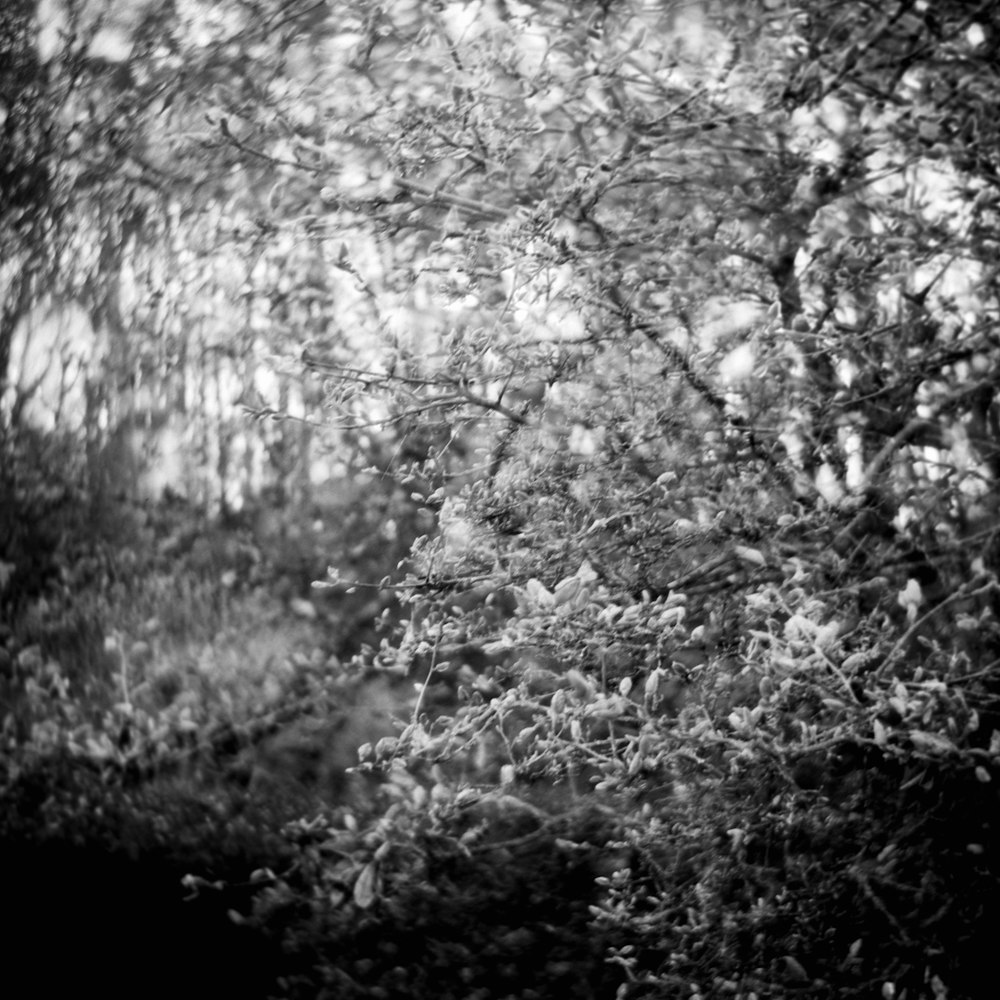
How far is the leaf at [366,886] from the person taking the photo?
2.31 m

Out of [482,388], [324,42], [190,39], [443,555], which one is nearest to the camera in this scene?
[443,555]

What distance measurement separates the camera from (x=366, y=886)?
94.2 inches

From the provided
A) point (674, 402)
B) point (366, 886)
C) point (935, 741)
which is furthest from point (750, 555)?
point (366, 886)

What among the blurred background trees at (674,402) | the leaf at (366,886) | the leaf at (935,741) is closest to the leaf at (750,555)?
the blurred background trees at (674,402)

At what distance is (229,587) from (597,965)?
4.89 feet

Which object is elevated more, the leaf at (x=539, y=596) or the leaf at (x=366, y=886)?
the leaf at (x=539, y=596)

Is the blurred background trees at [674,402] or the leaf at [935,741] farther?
the blurred background trees at [674,402]

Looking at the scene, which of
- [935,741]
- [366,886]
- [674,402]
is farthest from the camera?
[366,886]

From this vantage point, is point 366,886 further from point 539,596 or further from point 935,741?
point 935,741

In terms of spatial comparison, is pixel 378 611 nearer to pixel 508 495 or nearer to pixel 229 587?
pixel 229 587

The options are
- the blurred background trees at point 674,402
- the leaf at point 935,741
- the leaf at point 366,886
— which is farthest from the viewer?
the leaf at point 366,886

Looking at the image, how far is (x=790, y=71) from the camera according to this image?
7.09 ft

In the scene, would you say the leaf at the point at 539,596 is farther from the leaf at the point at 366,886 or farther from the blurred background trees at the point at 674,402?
the leaf at the point at 366,886

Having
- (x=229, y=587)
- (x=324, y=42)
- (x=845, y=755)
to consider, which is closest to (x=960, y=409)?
(x=845, y=755)
